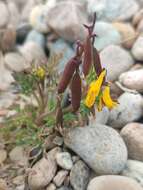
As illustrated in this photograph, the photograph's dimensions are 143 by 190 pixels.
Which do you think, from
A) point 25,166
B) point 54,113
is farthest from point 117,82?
point 25,166

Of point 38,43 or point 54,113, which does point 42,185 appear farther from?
point 38,43

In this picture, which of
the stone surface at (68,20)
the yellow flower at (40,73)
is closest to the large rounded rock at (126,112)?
the yellow flower at (40,73)

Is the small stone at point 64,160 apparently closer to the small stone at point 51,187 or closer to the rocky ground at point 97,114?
the rocky ground at point 97,114

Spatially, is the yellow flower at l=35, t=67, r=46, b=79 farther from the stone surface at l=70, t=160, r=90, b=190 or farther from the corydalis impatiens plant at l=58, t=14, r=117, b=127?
the stone surface at l=70, t=160, r=90, b=190

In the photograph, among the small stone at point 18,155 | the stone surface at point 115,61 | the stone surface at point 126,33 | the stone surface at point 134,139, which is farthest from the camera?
the stone surface at point 126,33

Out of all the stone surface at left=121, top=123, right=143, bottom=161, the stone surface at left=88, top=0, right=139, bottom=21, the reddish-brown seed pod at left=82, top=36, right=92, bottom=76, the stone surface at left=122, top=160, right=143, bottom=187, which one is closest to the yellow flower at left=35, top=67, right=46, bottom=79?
the reddish-brown seed pod at left=82, top=36, right=92, bottom=76

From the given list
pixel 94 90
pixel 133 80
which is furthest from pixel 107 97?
pixel 133 80
